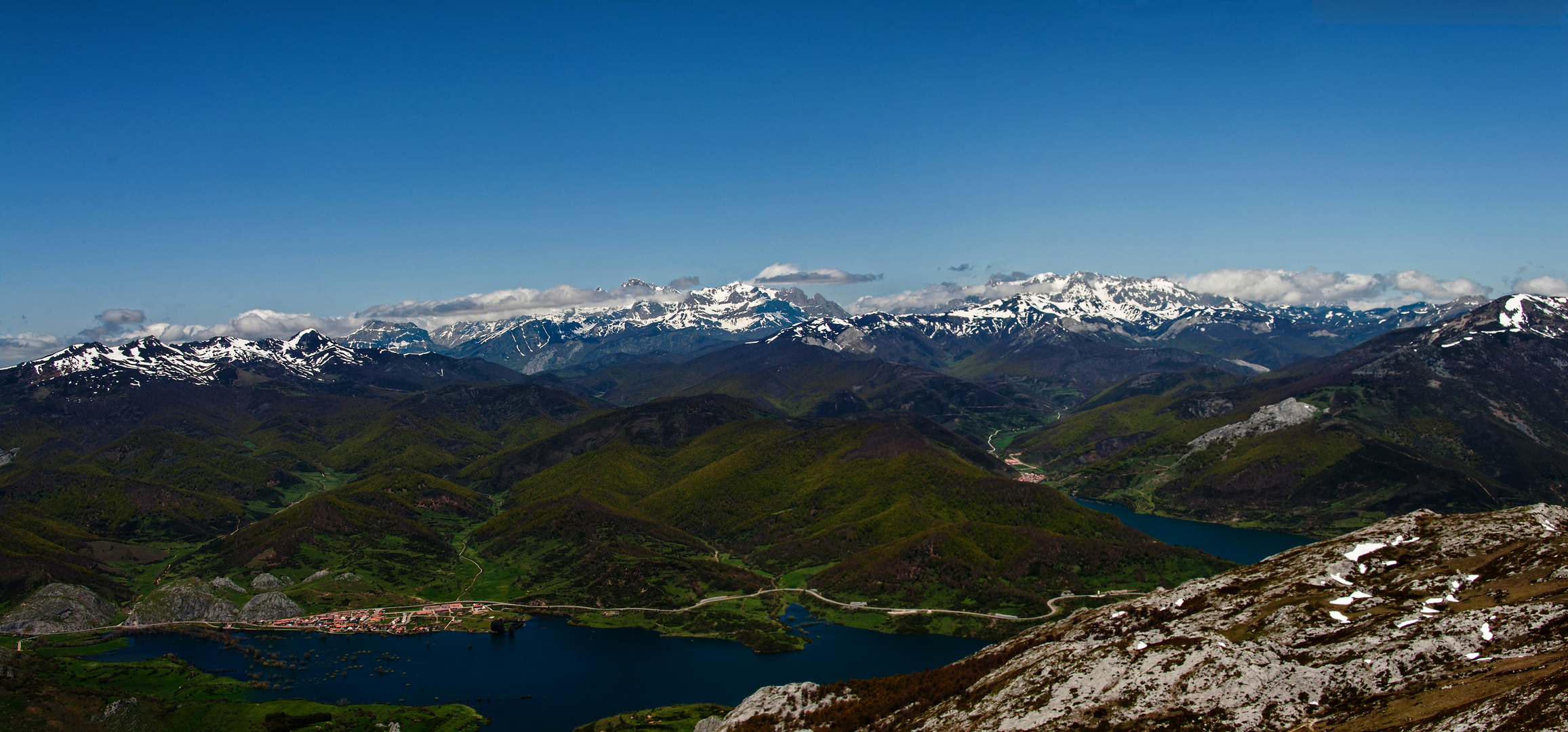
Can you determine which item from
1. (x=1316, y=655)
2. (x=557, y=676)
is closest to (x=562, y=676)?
(x=557, y=676)

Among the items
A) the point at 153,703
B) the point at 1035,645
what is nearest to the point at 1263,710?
the point at 1035,645

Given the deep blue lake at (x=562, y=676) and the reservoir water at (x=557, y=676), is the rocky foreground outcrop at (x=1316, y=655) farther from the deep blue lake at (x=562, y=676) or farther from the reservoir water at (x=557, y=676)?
the deep blue lake at (x=562, y=676)

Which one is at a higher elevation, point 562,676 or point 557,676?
point 557,676

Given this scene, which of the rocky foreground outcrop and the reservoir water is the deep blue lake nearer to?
the reservoir water

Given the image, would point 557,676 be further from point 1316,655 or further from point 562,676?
point 1316,655

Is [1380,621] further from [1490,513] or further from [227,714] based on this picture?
[227,714]

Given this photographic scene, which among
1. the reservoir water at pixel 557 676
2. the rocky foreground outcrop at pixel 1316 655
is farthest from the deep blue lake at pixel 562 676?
the rocky foreground outcrop at pixel 1316 655

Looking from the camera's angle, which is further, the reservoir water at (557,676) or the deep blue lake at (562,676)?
the reservoir water at (557,676)

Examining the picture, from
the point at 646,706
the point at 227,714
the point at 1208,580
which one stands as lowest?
the point at 646,706

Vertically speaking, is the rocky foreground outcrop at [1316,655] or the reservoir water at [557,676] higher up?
the rocky foreground outcrop at [1316,655]
